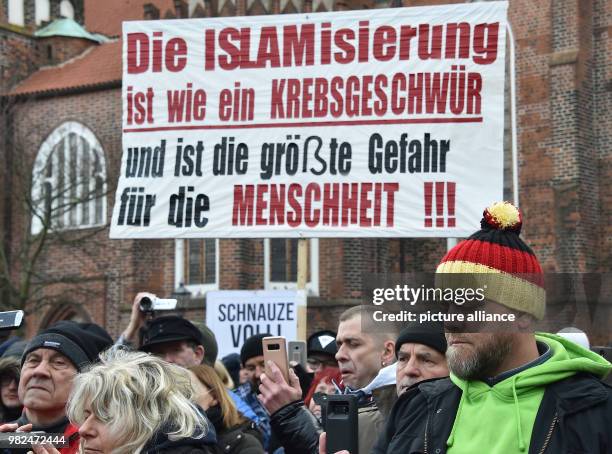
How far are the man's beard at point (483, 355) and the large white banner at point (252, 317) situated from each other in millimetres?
8915

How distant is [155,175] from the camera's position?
995 cm

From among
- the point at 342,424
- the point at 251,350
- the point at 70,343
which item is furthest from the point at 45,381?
the point at 251,350

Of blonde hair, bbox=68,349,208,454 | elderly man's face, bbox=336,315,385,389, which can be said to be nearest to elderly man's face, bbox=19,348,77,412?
blonde hair, bbox=68,349,208,454

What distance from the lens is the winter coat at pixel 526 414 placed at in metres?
3.20

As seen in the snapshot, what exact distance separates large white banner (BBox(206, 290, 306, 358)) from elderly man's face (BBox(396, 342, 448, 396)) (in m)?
7.59

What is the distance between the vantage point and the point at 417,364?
15.1 ft

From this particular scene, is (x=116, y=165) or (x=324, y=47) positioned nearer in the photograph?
(x=324, y=47)

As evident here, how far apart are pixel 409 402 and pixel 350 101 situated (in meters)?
6.52

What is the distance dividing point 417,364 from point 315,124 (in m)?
5.48

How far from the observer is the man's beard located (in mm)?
3287

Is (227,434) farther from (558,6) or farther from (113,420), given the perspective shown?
(558,6)

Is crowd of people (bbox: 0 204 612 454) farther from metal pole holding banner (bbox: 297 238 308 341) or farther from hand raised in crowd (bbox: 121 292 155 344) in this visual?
metal pole holding banner (bbox: 297 238 308 341)

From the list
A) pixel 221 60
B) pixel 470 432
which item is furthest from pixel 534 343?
pixel 221 60

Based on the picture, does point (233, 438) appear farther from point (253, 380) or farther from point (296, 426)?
point (253, 380)
